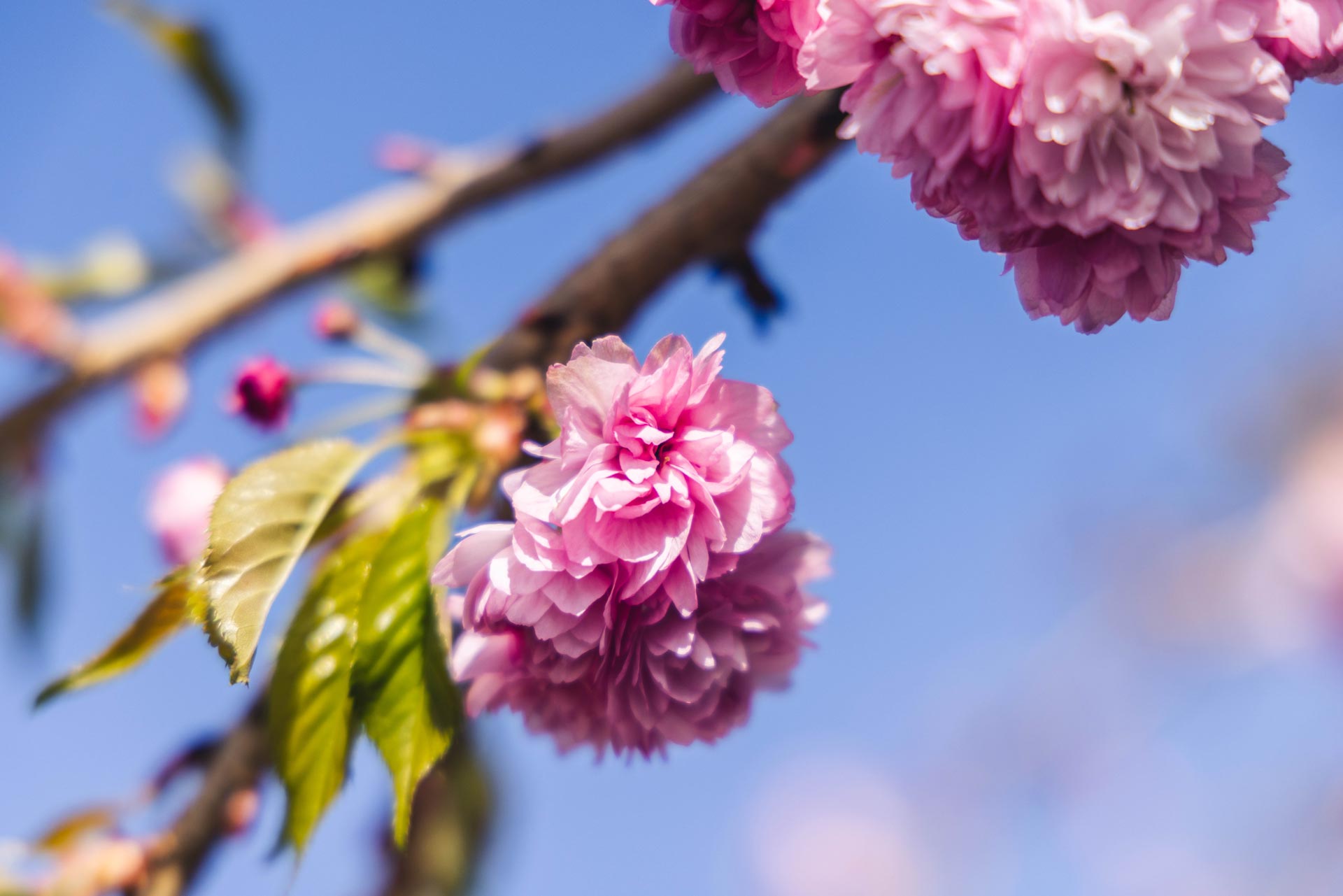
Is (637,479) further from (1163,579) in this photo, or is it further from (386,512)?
(1163,579)

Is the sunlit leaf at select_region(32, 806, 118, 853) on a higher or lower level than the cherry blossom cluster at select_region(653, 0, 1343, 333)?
lower

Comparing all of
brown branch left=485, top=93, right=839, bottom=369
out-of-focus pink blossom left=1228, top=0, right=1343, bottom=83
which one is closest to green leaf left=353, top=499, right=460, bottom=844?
brown branch left=485, top=93, right=839, bottom=369

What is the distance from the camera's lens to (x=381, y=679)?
62cm

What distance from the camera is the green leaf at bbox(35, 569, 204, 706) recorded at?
71 centimetres

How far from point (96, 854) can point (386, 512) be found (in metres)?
0.52

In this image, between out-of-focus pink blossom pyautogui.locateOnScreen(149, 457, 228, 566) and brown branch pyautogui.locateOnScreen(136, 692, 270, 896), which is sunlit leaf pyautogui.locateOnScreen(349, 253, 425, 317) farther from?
brown branch pyautogui.locateOnScreen(136, 692, 270, 896)

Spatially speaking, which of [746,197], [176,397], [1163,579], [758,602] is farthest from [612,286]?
[1163,579]

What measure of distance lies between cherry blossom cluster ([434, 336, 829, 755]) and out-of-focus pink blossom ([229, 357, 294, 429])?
1.63ft

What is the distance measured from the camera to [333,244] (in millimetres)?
1411

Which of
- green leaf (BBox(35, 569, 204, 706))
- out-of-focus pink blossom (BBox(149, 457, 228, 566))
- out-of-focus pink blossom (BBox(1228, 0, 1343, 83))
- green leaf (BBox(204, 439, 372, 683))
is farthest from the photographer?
out-of-focus pink blossom (BBox(149, 457, 228, 566))

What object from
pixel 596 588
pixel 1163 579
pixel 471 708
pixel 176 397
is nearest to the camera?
pixel 596 588

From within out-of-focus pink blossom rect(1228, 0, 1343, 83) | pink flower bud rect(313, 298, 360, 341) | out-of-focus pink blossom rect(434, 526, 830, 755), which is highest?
out-of-focus pink blossom rect(1228, 0, 1343, 83)

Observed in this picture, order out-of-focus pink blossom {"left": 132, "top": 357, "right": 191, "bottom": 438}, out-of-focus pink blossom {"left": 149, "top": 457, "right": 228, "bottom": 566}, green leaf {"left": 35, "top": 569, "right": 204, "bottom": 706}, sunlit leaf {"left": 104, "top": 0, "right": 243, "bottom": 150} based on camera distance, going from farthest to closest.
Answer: sunlit leaf {"left": 104, "top": 0, "right": 243, "bottom": 150}
out-of-focus pink blossom {"left": 132, "top": 357, "right": 191, "bottom": 438}
out-of-focus pink blossom {"left": 149, "top": 457, "right": 228, "bottom": 566}
green leaf {"left": 35, "top": 569, "right": 204, "bottom": 706}

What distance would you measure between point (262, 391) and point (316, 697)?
0.43m
